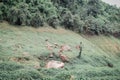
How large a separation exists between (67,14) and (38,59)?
19.7m

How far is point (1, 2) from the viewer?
112 feet

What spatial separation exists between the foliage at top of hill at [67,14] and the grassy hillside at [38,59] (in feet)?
5.20

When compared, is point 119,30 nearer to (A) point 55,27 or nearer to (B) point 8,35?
(A) point 55,27

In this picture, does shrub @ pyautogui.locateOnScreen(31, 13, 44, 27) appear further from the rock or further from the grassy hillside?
the rock

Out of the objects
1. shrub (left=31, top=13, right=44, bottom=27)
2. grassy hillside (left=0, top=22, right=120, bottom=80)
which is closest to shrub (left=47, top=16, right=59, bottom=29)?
grassy hillside (left=0, top=22, right=120, bottom=80)

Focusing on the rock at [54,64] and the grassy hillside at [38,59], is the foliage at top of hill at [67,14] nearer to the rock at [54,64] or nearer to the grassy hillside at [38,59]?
the grassy hillside at [38,59]

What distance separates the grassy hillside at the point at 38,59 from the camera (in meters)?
20.2

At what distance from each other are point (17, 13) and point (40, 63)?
11961mm

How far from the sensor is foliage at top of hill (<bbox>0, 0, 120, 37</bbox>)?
34.1 metres

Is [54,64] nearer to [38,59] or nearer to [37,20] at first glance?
[38,59]

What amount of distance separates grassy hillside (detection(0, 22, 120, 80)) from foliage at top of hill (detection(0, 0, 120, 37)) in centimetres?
158

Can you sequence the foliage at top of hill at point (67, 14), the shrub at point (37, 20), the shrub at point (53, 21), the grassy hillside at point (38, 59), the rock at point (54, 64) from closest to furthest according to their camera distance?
the grassy hillside at point (38, 59) < the rock at point (54, 64) < the foliage at top of hill at point (67, 14) < the shrub at point (37, 20) < the shrub at point (53, 21)

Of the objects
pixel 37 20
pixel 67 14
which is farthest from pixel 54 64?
pixel 67 14

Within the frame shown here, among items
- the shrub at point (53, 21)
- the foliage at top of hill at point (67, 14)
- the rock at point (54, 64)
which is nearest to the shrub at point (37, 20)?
the foliage at top of hill at point (67, 14)
